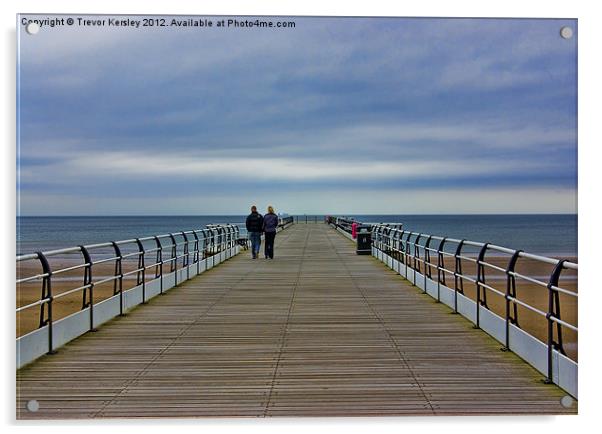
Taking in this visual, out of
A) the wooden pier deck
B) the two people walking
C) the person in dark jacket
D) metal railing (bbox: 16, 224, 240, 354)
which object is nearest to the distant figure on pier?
the two people walking

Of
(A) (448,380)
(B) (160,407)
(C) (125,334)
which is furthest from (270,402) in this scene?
(C) (125,334)

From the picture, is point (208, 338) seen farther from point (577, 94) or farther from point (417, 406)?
point (577, 94)

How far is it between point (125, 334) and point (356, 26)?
474 centimetres

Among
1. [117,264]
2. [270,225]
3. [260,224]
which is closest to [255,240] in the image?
[260,224]

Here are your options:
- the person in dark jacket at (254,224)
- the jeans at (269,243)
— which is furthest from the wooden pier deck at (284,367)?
the jeans at (269,243)

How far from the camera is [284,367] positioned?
24.1 feet

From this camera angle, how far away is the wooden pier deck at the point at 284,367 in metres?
6.07

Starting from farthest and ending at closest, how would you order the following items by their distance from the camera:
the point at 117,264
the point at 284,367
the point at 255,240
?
1. the point at 255,240
2. the point at 117,264
3. the point at 284,367

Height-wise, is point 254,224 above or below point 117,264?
above

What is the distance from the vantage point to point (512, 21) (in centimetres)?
673

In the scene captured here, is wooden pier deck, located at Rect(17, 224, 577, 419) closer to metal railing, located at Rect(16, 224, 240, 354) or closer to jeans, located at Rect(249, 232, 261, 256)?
metal railing, located at Rect(16, 224, 240, 354)

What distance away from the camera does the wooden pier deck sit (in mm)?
6070

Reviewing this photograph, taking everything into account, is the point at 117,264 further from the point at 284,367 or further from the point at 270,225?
the point at 270,225

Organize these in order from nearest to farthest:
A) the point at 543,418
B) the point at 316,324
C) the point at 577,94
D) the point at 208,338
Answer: the point at 543,418 → the point at 577,94 → the point at 208,338 → the point at 316,324
